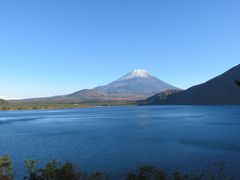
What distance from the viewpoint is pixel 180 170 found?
40.9 meters

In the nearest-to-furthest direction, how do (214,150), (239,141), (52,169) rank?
(52,169) → (214,150) → (239,141)

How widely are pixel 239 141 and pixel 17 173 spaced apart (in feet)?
147

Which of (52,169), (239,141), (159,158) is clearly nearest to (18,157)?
(159,158)

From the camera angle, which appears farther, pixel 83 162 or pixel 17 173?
pixel 83 162

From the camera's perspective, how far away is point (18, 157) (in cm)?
5200

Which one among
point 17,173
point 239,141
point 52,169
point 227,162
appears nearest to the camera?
point 52,169

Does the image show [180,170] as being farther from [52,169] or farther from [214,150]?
[52,169]

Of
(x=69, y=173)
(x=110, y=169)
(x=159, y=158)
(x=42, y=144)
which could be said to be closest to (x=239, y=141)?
(x=159, y=158)

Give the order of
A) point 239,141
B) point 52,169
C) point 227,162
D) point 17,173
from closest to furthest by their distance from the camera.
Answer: point 52,169, point 17,173, point 227,162, point 239,141

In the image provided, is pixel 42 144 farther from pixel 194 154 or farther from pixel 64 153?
pixel 194 154

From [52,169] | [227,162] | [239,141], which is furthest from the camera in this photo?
[239,141]

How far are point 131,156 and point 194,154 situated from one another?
33.5ft

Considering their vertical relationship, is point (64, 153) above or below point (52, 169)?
below

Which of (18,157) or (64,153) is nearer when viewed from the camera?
Answer: (18,157)
